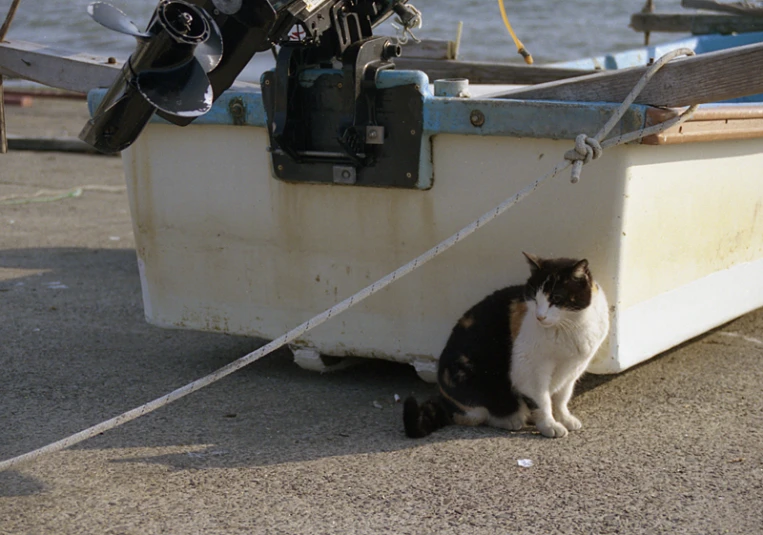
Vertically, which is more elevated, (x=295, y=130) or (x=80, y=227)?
(x=295, y=130)

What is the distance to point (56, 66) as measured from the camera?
3.99 metres

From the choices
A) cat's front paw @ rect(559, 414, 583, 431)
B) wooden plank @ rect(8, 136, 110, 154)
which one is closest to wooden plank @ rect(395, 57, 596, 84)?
cat's front paw @ rect(559, 414, 583, 431)

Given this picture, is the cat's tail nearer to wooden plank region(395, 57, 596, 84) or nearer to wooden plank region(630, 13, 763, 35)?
wooden plank region(395, 57, 596, 84)

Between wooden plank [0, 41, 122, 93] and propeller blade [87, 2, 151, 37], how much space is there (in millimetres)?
A: 1212

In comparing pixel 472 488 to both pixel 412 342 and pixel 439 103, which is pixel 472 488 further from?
pixel 439 103

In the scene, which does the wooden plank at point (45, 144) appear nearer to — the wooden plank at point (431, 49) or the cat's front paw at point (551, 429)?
the wooden plank at point (431, 49)

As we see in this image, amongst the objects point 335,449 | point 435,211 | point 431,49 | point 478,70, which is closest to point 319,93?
point 435,211

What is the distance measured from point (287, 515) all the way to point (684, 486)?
112 centimetres

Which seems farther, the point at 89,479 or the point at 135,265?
the point at 135,265

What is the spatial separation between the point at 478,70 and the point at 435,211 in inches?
80.8

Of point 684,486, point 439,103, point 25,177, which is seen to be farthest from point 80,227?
point 684,486

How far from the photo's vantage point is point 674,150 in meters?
3.16

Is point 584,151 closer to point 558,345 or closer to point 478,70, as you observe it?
point 558,345

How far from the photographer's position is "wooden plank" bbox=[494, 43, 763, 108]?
274 cm
